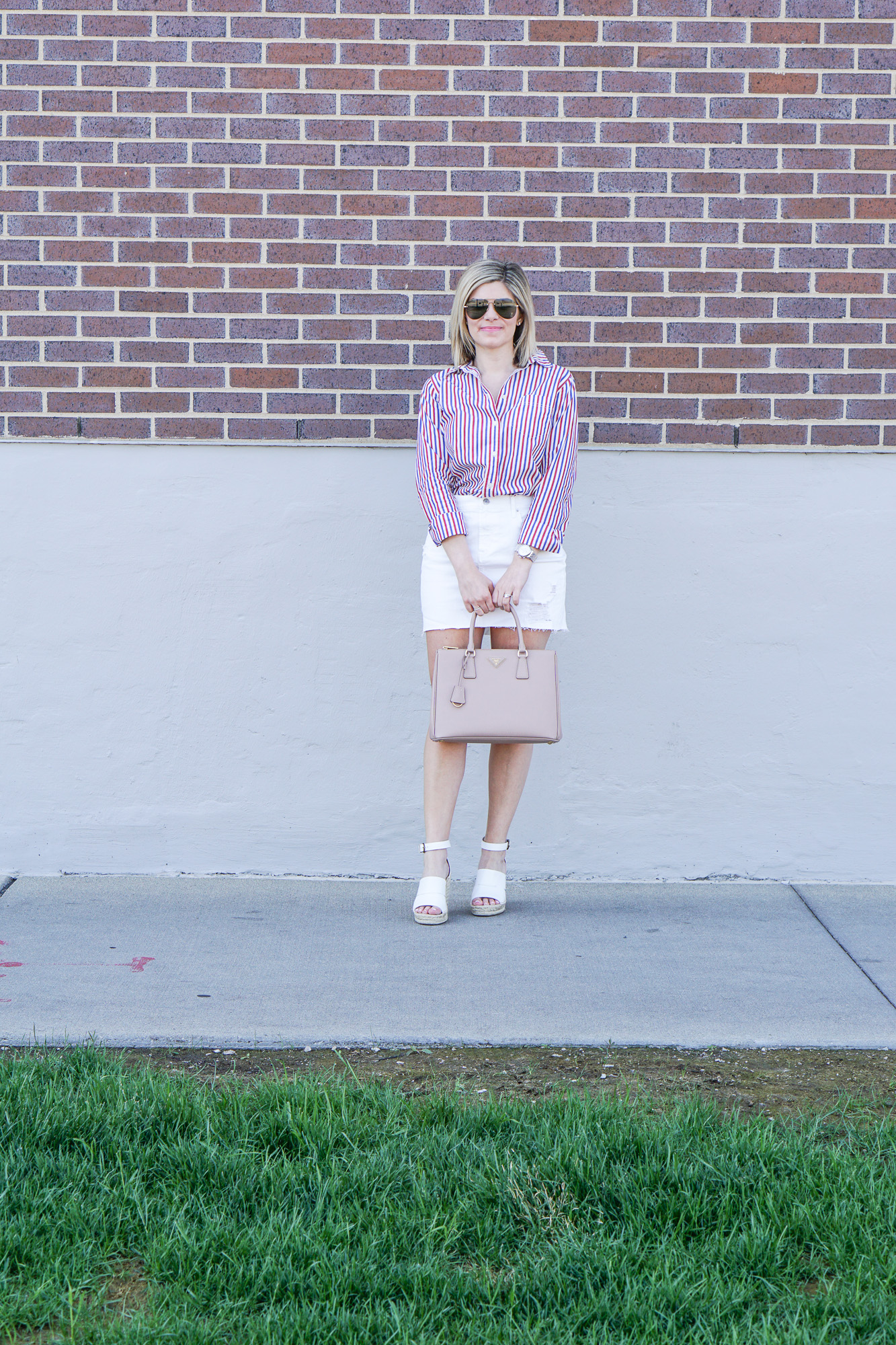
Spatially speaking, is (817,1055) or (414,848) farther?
(414,848)

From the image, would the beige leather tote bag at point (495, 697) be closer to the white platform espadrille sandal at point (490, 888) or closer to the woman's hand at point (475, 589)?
the woman's hand at point (475, 589)

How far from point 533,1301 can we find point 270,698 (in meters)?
2.62

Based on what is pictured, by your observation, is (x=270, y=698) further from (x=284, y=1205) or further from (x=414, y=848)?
(x=284, y=1205)

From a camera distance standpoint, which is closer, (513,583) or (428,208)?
(513,583)

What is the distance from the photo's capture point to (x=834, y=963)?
11.7ft

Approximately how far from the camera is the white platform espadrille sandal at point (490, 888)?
13.0 feet

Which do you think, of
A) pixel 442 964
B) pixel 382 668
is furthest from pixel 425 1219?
pixel 382 668

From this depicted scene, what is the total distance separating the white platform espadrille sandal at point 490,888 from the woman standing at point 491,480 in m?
0.12

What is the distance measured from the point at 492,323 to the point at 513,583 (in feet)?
2.44

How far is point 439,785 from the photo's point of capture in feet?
12.8

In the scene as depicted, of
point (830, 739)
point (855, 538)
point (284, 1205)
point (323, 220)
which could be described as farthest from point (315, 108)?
point (284, 1205)

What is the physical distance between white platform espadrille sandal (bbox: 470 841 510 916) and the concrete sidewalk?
0.03m

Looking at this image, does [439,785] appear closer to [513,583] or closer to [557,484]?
[513,583]

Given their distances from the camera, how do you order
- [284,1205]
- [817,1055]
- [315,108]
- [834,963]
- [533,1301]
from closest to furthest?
[533,1301], [284,1205], [817,1055], [834,963], [315,108]
